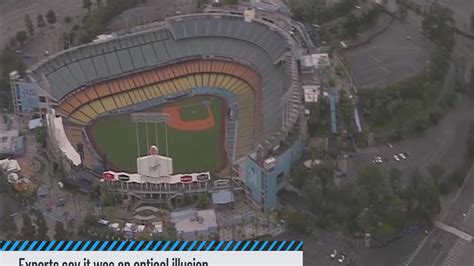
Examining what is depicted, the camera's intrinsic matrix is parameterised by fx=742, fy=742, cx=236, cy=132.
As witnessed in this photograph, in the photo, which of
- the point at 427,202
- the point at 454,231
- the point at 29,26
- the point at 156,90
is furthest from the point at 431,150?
the point at 29,26

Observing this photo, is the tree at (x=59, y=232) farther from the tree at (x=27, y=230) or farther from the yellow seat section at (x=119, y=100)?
the yellow seat section at (x=119, y=100)

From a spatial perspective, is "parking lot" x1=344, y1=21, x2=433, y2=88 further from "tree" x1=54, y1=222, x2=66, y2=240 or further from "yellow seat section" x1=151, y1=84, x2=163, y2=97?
"tree" x1=54, y1=222, x2=66, y2=240

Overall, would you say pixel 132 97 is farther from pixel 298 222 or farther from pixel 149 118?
pixel 298 222

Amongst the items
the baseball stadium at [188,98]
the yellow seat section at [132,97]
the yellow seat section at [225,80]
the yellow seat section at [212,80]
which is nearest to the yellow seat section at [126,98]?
the baseball stadium at [188,98]

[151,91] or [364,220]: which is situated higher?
[151,91]

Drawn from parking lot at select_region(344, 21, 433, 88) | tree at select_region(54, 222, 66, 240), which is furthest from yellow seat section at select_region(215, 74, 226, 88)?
tree at select_region(54, 222, 66, 240)

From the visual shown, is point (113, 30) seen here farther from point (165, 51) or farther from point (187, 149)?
point (187, 149)

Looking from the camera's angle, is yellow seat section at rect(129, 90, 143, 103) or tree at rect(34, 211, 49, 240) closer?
tree at rect(34, 211, 49, 240)

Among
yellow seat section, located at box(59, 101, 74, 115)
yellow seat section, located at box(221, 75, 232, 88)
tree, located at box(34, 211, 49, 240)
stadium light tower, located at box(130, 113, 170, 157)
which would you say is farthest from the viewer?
yellow seat section, located at box(221, 75, 232, 88)
